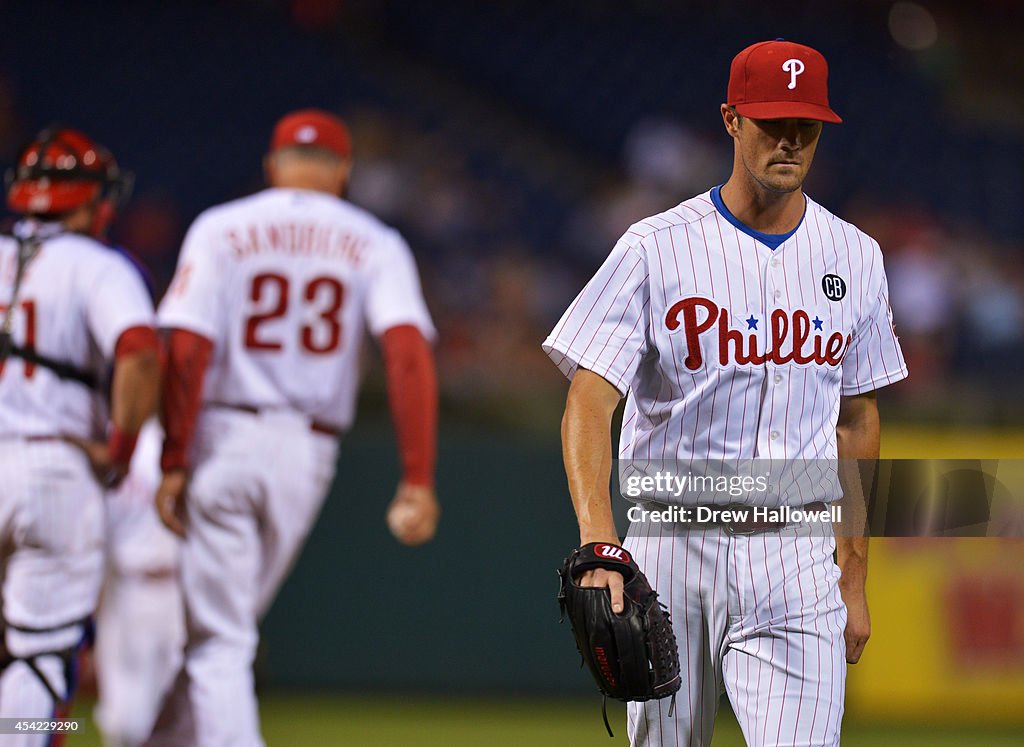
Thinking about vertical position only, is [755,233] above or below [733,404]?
above

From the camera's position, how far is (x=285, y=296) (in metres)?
4.86

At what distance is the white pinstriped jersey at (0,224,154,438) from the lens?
4344 millimetres

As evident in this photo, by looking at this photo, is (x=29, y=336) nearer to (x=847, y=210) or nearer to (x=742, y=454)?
(x=742, y=454)

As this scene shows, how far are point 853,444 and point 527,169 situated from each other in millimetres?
9404

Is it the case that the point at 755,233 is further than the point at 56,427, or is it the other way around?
the point at 56,427

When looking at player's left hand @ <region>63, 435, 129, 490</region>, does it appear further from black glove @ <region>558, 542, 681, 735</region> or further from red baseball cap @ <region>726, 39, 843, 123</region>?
red baseball cap @ <region>726, 39, 843, 123</region>

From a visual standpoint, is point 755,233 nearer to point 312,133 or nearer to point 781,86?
point 781,86

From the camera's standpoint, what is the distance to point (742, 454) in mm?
3059

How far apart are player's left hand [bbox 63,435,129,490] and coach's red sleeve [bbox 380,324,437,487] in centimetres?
97

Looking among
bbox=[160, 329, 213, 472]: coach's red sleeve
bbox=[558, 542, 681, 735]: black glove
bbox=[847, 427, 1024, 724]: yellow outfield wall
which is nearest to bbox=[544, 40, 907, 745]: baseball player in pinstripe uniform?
bbox=[558, 542, 681, 735]: black glove

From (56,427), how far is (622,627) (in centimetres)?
226

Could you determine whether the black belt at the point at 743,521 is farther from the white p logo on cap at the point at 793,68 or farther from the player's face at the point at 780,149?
the white p logo on cap at the point at 793,68

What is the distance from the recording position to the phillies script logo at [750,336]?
3.01 m

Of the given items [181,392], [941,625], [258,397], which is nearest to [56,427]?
[181,392]
